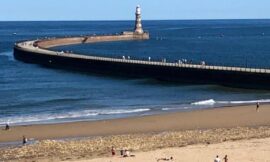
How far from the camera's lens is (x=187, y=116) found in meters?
30.2

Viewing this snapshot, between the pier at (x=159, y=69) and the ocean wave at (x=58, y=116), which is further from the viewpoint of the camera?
the pier at (x=159, y=69)

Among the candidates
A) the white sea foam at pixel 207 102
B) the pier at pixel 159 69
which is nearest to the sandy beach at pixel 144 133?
the white sea foam at pixel 207 102

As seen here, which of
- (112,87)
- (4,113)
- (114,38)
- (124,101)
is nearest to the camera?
(4,113)

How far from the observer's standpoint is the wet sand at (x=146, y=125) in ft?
86.0

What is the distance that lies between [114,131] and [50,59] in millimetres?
42287

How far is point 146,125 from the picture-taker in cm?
2777

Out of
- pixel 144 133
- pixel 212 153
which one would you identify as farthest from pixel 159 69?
pixel 212 153

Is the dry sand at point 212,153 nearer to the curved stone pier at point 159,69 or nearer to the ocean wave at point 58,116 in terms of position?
the ocean wave at point 58,116

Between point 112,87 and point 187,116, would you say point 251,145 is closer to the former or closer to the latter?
point 187,116

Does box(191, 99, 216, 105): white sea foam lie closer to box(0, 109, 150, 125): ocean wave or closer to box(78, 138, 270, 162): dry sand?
box(0, 109, 150, 125): ocean wave

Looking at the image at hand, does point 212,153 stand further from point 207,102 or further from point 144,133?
point 207,102

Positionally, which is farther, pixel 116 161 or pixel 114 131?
pixel 114 131

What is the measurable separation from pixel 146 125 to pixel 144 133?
1875 mm

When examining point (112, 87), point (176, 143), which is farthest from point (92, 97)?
point (176, 143)
